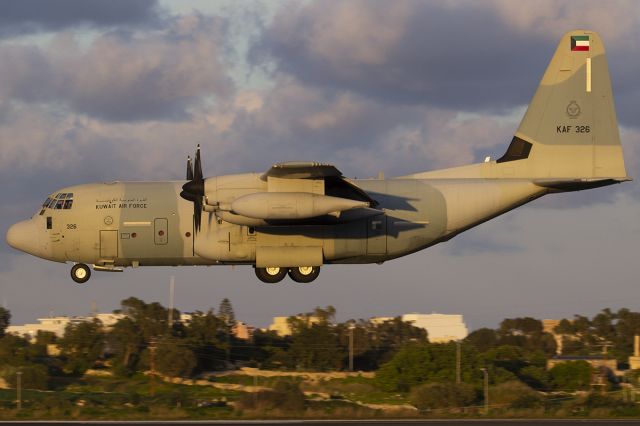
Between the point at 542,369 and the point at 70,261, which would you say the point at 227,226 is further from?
the point at 542,369

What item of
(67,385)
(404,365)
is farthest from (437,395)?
(67,385)

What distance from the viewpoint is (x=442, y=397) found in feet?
135

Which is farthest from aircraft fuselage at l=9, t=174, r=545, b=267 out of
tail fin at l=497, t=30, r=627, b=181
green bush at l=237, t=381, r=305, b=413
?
green bush at l=237, t=381, r=305, b=413


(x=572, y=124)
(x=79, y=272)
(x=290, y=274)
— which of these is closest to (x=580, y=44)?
(x=572, y=124)

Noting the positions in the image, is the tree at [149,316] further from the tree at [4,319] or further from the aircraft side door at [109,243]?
the aircraft side door at [109,243]

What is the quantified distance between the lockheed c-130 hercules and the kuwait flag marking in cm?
3

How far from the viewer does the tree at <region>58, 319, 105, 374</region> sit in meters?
58.6

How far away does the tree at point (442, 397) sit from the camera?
40.6 meters

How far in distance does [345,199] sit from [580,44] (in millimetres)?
9599

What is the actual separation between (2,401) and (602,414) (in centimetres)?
2469

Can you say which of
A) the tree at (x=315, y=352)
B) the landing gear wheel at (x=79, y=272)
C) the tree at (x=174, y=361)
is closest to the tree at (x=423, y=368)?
the tree at (x=315, y=352)

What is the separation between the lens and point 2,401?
41.7 metres

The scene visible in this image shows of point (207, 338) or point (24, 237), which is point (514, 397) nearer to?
point (24, 237)

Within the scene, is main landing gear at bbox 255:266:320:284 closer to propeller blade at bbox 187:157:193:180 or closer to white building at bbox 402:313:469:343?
propeller blade at bbox 187:157:193:180
